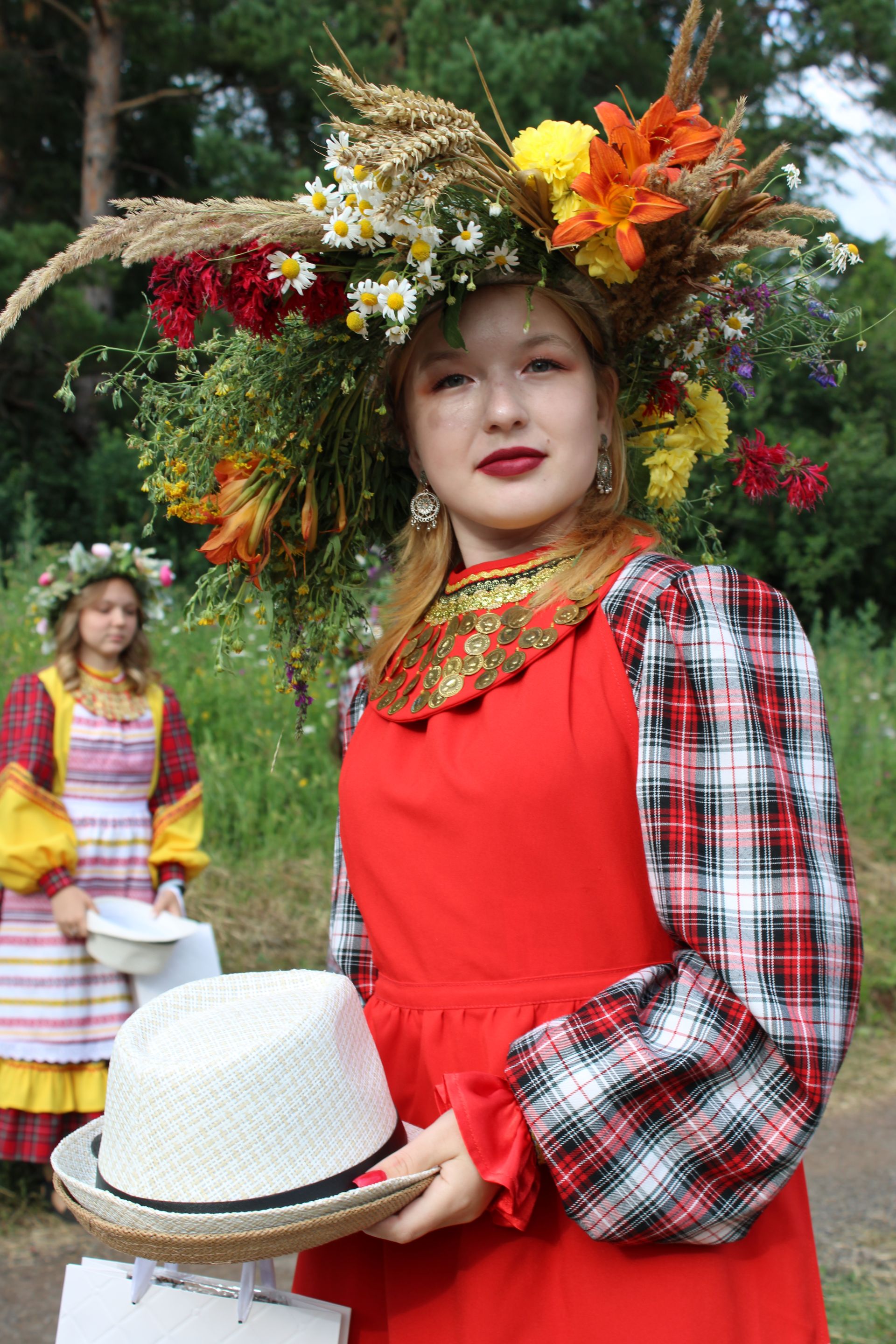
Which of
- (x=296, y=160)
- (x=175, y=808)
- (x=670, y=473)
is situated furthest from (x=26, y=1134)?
(x=296, y=160)

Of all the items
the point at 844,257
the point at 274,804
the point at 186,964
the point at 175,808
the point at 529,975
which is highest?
the point at 844,257

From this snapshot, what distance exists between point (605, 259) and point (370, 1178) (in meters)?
1.13

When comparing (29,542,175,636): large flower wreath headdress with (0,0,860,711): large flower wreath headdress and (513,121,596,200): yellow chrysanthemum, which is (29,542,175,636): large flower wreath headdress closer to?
(0,0,860,711): large flower wreath headdress

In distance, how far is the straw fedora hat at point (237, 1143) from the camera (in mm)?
1114

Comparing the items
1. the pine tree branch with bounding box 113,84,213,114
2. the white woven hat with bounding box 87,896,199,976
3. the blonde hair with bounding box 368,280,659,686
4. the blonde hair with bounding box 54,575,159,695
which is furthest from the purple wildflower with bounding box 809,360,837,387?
the pine tree branch with bounding box 113,84,213,114

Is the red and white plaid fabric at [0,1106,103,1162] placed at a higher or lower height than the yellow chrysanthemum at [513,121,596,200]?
lower

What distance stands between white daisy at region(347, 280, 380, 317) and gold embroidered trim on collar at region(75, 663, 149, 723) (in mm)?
3062

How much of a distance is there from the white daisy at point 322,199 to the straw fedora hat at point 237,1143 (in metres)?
0.96

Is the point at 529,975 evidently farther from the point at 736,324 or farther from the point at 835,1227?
the point at 835,1227

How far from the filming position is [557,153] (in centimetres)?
146

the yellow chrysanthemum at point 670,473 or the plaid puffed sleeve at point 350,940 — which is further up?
the yellow chrysanthemum at point 670,473

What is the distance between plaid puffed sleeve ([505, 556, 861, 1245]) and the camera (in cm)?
117

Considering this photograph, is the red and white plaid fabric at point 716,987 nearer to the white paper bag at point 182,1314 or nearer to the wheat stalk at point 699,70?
the white paper bag at point 182,1314

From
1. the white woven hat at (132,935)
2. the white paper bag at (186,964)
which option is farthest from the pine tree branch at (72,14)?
the white paper bag at (186,964)
